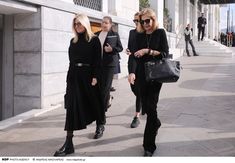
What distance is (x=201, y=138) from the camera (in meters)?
5.94

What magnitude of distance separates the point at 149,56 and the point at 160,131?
1633mm

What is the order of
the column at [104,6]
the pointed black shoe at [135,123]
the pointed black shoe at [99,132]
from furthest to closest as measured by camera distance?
the column at [104,6] → the pointed black shoe at [135,123] → the pointed black shoe at [99,132]

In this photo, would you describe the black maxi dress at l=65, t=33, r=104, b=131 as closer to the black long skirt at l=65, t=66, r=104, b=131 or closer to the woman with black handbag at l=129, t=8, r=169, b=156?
the black long skirt at l=65, t=66, r=104, b=131

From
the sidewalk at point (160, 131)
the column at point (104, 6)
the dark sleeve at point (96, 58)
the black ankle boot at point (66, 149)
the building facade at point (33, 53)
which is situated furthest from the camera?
the column at point (104, 6)

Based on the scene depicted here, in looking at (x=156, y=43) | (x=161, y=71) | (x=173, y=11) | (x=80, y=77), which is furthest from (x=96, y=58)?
(x=173, y=11)

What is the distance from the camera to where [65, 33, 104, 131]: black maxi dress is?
525cm

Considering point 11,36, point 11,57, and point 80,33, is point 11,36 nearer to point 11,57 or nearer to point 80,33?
point 11,57

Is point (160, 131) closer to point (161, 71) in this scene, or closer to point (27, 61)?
point (161, 71)

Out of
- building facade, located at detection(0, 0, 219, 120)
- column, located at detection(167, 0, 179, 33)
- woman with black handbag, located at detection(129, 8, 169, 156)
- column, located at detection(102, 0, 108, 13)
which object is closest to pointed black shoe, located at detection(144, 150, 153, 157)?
woman with black handbag, located at detection(129, 8, 169, 156)

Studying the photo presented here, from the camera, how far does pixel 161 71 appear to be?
495 centimetres

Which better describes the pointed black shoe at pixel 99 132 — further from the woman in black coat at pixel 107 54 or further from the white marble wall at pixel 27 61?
the white marble wall at pixel 27 61

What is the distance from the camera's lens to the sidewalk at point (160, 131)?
17.9ft

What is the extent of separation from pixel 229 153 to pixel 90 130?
226 cm

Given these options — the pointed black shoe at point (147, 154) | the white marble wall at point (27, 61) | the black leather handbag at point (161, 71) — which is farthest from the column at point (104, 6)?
the pointed black shoe at point (147, 154)
